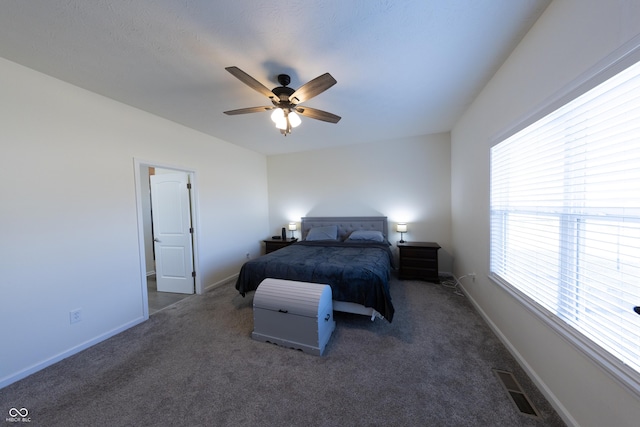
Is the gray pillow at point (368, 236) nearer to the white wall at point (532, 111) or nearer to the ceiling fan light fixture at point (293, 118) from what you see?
the white wall at point (532, 111)

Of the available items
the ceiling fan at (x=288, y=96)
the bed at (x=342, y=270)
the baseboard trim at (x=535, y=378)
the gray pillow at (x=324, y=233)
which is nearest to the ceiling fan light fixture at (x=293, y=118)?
the ceiling fan at (x=288, y=96)

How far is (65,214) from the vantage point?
2084 millimetres

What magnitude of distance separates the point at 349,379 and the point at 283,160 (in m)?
4.41

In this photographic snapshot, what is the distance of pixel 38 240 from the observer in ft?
6.30

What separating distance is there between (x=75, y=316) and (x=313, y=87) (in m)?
3.23

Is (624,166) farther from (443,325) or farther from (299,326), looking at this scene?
(299,326)

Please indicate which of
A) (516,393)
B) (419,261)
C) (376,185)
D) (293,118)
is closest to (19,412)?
(293,118)

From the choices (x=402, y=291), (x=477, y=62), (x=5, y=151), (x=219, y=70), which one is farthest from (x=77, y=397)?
(x=477, y=62)

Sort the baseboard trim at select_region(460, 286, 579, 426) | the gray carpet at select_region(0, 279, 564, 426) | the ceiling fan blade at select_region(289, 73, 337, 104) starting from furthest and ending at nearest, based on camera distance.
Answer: the ceiling fan blade at select_region(289, 73, 337, 104) → the gray carpet at select_region(0, 279, 564, 426) → the baseboard trim at select_region(460, 286, 579, 426)

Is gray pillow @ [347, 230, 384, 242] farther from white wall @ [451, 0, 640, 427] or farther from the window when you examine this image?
the window

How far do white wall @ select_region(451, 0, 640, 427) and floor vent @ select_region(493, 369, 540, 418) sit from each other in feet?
0.47

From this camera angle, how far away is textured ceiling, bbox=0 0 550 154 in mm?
1380

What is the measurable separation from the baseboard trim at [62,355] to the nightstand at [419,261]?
3.99 m

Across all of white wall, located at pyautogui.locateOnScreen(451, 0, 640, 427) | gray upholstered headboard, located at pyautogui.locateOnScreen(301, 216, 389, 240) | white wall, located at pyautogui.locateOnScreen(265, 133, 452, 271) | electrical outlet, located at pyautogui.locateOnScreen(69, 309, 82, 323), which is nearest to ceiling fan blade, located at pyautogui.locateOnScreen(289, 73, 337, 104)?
white wall, located at pyautogui.locateOnScreen(451, 0, 640, 427)
